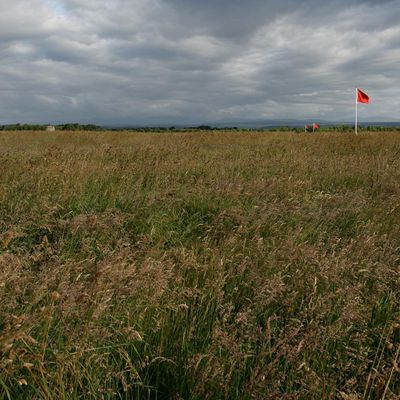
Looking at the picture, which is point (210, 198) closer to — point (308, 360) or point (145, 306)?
Answer: point (145, 306)

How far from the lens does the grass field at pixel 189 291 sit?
5.86ft

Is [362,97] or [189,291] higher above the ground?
[362,97]

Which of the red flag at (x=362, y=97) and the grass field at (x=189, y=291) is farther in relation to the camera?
the red flag at (x=362, y=97)

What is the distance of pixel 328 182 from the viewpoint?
21.7 ft

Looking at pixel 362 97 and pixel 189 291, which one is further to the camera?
pixel 362 97

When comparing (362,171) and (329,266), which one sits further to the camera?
(362,171)

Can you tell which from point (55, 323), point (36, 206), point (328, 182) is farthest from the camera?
point (328, 182)

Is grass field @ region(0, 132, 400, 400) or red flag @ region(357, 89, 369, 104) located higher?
red flag @ region(357, 89, 369, 104)

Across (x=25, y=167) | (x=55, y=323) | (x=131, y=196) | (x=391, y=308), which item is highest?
(x=25, y=167)

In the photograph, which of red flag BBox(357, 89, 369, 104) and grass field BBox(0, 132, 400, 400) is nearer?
grass field BBox(0, 132, 400, 400)

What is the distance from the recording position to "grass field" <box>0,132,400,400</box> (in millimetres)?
1786

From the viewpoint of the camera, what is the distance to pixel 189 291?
232 centimetres

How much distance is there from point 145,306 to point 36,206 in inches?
80.7

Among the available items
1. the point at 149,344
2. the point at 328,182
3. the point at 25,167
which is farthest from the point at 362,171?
the point at 149,344
